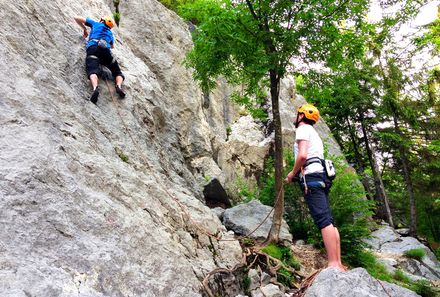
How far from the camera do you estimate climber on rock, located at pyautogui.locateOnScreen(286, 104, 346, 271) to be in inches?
163

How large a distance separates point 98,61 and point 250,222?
16.8 ft

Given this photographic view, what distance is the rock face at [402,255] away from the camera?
12503 mm

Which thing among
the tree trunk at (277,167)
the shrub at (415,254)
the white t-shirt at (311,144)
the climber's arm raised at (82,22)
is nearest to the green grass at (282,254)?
the tree trunk at (277,167)

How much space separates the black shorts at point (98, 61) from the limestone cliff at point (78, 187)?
0.21m

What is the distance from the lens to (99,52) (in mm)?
6625

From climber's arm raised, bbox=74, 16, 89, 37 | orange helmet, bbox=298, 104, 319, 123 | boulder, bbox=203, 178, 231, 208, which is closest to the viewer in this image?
Result: orange helmet, bbox=298, 104, 319, 123

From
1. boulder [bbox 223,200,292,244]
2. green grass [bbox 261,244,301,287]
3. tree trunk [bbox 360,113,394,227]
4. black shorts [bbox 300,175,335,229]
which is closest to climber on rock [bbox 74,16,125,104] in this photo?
black shorts [bbox 300,175,335,229]

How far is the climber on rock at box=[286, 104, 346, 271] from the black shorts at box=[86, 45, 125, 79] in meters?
3.90

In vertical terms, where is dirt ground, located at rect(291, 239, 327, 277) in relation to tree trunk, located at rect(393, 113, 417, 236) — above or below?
below

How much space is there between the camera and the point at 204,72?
30.5 ft

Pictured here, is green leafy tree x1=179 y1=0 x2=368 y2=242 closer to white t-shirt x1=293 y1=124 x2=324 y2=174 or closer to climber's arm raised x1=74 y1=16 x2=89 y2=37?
climber's arm raised x1=74 y1=16 x2=89 y2=37

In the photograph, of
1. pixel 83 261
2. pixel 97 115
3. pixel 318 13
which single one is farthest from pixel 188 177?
pixel 83 261

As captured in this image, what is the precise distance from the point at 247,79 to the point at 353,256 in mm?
5522

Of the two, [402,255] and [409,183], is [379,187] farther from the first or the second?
[402,255]
